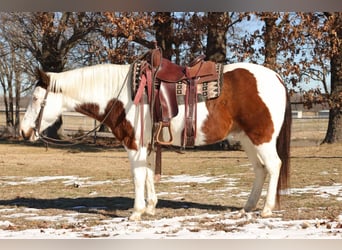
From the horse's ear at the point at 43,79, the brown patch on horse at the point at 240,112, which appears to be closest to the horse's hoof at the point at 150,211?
the brown patch on horse at the point at 240,112

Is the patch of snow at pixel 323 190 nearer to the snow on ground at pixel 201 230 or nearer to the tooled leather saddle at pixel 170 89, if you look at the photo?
the snow on ground at pixel 201 230

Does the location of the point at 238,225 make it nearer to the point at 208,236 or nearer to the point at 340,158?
the point at 208,236

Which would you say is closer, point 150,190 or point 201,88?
point 201,88

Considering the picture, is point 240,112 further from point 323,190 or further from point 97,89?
point 323,190

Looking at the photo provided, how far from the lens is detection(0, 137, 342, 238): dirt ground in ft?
16.7

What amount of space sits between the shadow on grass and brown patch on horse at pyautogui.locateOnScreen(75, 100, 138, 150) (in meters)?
0.86

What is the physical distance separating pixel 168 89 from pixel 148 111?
0.96 ft

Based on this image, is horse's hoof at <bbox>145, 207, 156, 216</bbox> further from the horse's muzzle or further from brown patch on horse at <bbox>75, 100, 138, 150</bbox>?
the horse's muzzle

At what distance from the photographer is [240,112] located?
481 centimetres

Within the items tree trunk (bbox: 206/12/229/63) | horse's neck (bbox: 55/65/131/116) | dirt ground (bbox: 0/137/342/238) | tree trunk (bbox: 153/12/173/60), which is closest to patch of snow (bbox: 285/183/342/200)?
dirt ground (bbox: 0/137/342/238)

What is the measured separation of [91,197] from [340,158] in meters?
6.92

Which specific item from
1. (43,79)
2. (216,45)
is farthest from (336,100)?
(43,79)

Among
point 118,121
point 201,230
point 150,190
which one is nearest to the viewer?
point 201,230

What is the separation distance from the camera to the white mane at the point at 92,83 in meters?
4.84
